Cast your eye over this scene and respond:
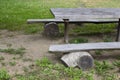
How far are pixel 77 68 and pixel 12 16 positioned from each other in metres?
5.36

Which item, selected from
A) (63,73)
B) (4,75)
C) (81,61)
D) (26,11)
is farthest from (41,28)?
(4,75)

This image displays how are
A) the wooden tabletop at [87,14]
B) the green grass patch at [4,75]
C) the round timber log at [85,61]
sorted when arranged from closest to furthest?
the green grass patch at [4,75] → the round timber log at [85,61] → the wooden tabletop at [87,14]

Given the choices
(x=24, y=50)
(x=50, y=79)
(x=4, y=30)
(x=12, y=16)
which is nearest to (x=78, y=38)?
(x=24, y=50)

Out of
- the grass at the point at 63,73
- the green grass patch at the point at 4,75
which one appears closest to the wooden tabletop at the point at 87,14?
the grass at the point at 63,73

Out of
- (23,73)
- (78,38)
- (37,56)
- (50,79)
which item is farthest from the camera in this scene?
(78,38)

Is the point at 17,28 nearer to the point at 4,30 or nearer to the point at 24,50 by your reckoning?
the point at 4,30

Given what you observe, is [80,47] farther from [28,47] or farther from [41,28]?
[41,28]

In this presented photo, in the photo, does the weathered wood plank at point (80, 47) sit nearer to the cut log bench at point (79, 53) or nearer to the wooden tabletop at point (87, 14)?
the cut log bench at point (79, 53)

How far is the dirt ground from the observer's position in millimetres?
5391

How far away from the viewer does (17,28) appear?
8312 millimetres

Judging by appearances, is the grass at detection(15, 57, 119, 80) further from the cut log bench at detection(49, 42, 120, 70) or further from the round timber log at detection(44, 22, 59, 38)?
the round timber log at detection(44, 22, 59, 38)

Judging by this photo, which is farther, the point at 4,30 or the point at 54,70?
the point at 4,30

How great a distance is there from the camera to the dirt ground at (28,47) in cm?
539

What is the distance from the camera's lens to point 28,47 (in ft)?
21.2
